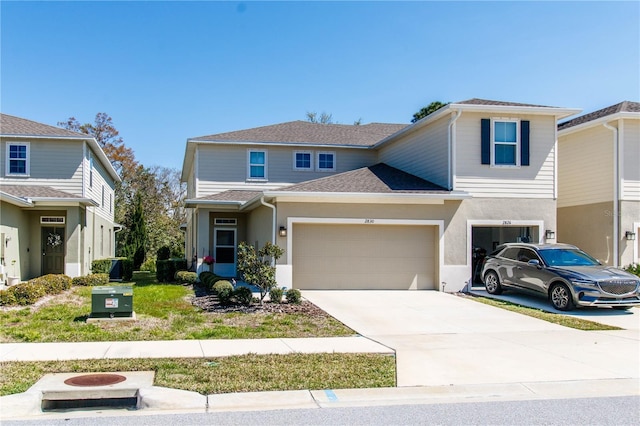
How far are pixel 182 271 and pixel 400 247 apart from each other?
28.6 feet

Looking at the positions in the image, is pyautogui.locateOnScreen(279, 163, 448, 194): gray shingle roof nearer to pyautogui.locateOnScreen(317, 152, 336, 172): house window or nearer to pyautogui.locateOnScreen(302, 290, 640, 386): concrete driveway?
pyautogui.locateOnScreen(302, 290, 640, 386): concrete driveway

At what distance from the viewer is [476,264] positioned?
65.1 ft

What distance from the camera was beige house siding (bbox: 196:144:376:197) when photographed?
22953mm

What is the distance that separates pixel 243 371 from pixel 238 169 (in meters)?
16.4

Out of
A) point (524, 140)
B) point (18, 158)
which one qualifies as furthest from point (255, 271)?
point (18, 158)

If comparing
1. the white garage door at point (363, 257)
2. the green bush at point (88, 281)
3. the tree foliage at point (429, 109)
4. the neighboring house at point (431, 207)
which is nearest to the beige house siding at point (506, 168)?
the neighboring house at point (431, 207)

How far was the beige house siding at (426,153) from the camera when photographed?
58.3 feet

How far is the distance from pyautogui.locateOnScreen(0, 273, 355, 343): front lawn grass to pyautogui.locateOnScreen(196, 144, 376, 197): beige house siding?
9.68 m

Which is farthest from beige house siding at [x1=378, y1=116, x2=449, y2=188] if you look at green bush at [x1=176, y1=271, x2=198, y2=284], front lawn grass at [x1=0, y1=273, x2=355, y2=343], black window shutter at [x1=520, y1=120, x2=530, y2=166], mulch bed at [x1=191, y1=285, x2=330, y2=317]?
green bush at [x1=176, y1=271, x2=198, y2=284]

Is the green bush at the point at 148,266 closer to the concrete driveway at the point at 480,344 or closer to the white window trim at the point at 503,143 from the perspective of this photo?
the concrete driveway at the point at 480,344

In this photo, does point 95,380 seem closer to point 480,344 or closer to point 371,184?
point 480,344

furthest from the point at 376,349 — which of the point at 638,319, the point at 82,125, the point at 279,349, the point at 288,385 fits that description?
the point at 82,125

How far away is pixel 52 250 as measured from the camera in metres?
21.9

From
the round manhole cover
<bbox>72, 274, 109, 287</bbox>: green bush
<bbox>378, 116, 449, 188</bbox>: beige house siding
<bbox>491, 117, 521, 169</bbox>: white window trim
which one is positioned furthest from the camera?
<bbox>72, 274, 109, 287</bbox>: green bush
